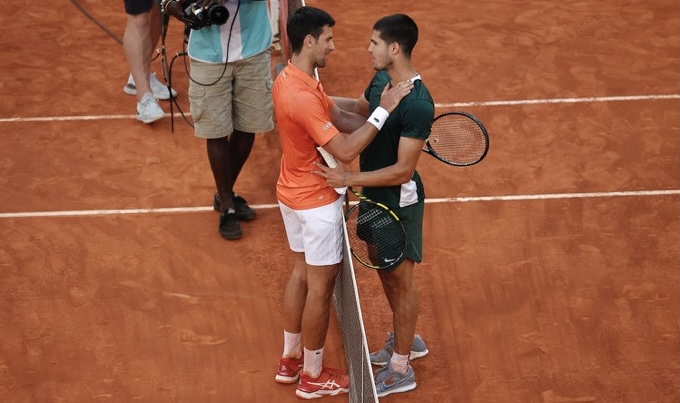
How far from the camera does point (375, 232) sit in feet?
19.7

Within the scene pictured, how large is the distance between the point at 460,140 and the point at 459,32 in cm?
469

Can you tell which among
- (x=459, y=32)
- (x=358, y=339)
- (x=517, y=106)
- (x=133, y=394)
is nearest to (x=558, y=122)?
(x=517, y=106)

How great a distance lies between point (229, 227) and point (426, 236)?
1456 mm

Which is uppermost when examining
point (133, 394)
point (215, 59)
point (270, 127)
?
point (215, 59)

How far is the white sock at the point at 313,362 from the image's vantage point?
6.47 metres

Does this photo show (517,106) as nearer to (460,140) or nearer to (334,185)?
(460,140)

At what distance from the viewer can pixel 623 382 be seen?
668 cm

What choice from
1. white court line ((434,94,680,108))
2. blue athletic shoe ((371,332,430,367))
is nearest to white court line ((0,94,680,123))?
white court line ((434,94,680,108))

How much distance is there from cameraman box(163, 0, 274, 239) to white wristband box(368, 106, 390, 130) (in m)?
2.16

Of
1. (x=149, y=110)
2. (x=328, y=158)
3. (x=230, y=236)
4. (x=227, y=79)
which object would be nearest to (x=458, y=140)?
(x=328, y=158)

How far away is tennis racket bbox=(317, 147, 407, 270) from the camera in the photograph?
594 centimetres

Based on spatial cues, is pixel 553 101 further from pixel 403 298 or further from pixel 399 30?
pixel 399 30

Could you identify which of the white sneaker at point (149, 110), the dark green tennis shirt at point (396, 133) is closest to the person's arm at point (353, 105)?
the dark green tennis shirt at point (396, 133)

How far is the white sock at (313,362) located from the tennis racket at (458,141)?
1.38m
